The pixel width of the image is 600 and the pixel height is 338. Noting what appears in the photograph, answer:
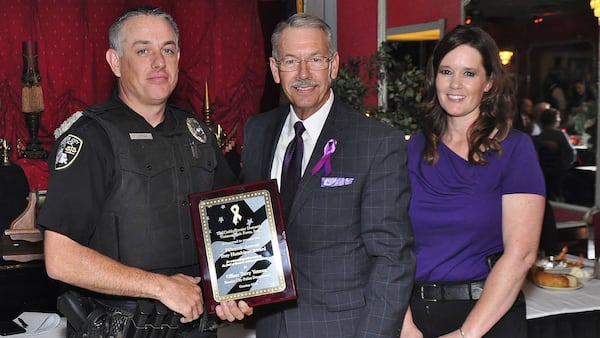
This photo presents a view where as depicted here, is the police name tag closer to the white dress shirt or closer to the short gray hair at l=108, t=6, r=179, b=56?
the short gray hair at l=108, t=6, r=179, b=56

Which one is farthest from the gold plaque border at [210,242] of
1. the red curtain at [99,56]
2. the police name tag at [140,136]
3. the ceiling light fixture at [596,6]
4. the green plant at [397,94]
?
the red curtain at [99,56]

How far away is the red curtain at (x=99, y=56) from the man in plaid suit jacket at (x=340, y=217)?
14.7 feet

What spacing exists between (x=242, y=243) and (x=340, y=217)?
0.26 m

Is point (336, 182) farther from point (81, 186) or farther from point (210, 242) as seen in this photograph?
point (81, 186)

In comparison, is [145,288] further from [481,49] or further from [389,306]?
[481,49]

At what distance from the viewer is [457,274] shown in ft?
6.72

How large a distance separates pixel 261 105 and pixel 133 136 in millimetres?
5395

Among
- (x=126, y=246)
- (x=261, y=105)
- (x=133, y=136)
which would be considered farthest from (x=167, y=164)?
(x=261, y=105)

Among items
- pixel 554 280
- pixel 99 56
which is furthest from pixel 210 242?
pixel 99 56

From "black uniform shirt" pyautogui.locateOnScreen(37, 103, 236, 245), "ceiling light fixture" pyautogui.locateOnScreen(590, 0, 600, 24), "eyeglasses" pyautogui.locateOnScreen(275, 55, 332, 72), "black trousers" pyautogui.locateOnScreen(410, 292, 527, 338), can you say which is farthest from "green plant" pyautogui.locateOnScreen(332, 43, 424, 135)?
"black uniform shirt" pyautogui.locateOnScreen(37, 103, 236, 245)

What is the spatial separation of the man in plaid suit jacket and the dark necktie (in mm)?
22

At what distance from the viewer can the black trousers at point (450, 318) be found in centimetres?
205

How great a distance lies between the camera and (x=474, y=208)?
2.03 m

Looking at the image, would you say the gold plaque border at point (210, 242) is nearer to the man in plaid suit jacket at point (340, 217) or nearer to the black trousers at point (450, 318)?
the man in plaid suit jacket at point (340, 217)
